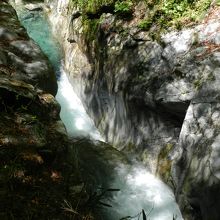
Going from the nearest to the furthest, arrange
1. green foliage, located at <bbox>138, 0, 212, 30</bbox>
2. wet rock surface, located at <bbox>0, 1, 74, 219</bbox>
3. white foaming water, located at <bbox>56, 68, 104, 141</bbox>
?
wet rock surface, located at <bbox>0, 1, 74, 219</bbox> < green foliage, located at <bbox>138, 0, 212, 30</bbox> < white foaming water, located at <bbox>56, 68, 104, 141</bbox>

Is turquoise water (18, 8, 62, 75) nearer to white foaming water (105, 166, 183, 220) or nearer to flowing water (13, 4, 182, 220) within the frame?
flowing water (13, 4, 182, 220)

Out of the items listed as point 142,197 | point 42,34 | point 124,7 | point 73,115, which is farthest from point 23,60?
point 42,34

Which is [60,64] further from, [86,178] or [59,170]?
[59,170]

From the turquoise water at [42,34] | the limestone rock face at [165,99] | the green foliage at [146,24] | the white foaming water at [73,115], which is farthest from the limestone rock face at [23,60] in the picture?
the green foliage at [146,24]

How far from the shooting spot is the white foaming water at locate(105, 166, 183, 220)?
713 centimetres

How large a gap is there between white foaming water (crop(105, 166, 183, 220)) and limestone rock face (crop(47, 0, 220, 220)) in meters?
0.26

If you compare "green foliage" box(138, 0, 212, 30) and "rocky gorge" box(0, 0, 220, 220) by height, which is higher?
"green foliage" box(138, 0, 212, 30)

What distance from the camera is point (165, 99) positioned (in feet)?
23.9

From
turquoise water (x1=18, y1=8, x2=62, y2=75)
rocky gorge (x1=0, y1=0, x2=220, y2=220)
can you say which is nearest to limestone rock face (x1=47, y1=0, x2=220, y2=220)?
rocky gorge (x1=0, y1=0, x2=220, y2=220)

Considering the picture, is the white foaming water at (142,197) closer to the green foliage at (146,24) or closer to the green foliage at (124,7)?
the green foliage at (146,24)

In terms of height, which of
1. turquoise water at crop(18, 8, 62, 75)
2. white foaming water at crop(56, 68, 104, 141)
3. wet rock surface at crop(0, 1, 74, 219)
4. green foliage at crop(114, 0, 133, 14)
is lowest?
white foaming water at crop(56, 68, 104, 141)

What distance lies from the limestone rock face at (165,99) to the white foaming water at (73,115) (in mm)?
246

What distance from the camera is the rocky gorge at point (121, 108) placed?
575cm

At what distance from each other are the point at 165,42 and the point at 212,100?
6.24 feet
